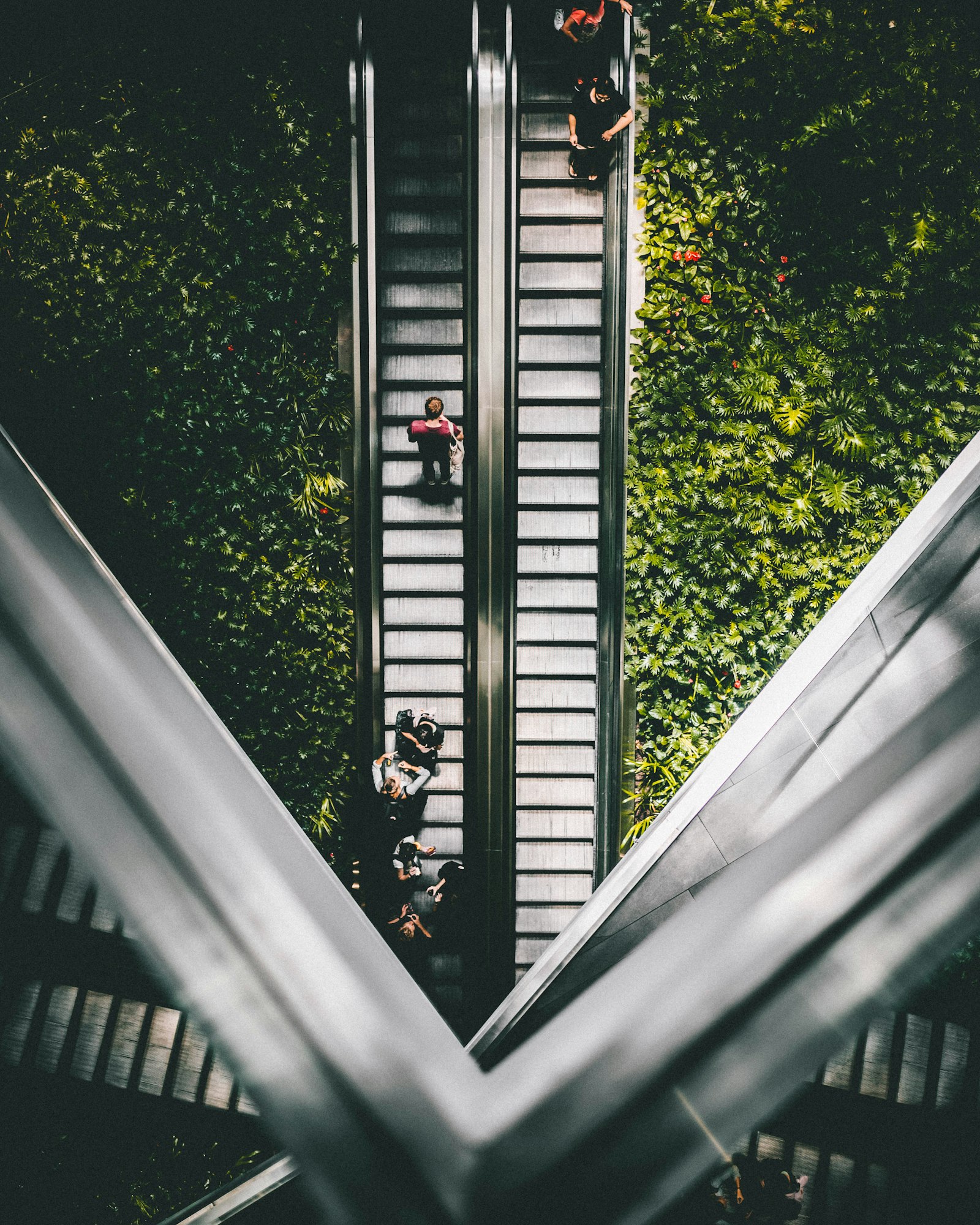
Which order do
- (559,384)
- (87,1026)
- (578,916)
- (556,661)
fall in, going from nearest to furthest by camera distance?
1. (87,1026)
2. (578,916)
3. (559,384)
4. (556,661)

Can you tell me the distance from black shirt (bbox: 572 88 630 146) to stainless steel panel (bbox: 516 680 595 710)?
15.8 ft

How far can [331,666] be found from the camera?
688 centimetres

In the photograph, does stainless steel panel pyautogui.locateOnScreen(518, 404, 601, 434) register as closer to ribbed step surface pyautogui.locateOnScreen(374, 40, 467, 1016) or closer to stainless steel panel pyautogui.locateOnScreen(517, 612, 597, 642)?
ribbed step surface pyautogui.locateOnScreen(374, 40, 467, 1016)

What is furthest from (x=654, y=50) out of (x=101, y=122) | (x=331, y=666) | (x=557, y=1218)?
(x=557, y=1218)

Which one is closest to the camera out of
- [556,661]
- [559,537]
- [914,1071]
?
[914,1071]

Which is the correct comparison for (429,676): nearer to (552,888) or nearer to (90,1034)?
(552,888)

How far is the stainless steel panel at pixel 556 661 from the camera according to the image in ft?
22.7

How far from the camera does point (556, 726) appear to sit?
7000mm

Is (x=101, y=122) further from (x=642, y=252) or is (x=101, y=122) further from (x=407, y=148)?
(x=642, y=252)

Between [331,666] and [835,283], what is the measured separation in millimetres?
5689

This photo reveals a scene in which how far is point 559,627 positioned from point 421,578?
4.49ft

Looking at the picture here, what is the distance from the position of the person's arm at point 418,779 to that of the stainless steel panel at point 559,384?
3467 mm

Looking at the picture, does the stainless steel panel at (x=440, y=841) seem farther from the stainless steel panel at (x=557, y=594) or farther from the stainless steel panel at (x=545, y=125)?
the stainless steel panel at (x=545, y=125)

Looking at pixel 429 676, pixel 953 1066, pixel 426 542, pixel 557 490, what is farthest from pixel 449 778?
pixel 953 1066
